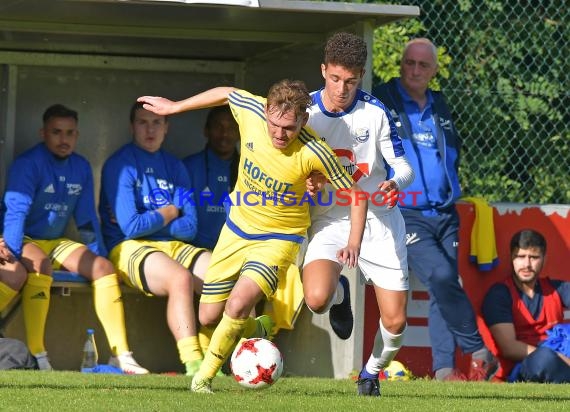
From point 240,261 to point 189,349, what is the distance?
4.92 ft

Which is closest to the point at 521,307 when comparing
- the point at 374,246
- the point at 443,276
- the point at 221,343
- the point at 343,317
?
the point at 443,276

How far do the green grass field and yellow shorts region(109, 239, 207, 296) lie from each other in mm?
951

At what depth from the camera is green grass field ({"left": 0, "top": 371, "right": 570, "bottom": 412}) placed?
6812 mm

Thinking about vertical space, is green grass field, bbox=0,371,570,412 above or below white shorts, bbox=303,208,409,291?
below

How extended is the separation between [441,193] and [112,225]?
2498 millimetres

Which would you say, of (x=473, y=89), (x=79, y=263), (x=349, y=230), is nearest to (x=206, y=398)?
(x=349, y=230)

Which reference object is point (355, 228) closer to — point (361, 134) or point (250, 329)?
point (361, 134)

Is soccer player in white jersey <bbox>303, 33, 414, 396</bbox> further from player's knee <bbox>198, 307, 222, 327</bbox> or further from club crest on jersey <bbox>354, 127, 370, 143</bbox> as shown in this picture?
player's knee <bbox>198, 307, 222, 327</bbox>

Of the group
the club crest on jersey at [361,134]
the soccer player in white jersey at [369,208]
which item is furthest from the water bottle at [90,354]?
the club crest on jersey at [361,134]

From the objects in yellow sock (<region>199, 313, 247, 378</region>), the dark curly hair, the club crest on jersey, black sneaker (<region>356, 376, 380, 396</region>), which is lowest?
black sneaker (<region>356, 376, 380, 396</region>)

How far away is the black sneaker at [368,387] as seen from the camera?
7844 mm

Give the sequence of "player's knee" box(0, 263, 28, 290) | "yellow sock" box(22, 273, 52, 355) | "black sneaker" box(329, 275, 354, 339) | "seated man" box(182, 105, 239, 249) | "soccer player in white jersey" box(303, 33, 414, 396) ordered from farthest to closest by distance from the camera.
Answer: "seated man" box(182, 105, 239, 249) → "yellow sock" box(22, 273, 52, 355) → "player's knee" box(0, 263, 28, 290) → "black sneaker" box(329, 275, 354, 339) → "soccer player in white jersey" box(303, 33, 414, 396)

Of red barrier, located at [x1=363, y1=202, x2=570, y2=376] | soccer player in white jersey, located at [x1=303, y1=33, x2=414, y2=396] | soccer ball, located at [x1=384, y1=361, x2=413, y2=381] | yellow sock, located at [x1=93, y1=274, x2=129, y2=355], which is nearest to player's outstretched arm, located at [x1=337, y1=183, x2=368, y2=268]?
soccer player in white jersey, located at [x1=303, y1=33, x2=414, y2=396]

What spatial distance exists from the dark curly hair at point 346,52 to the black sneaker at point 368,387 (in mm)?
1852
